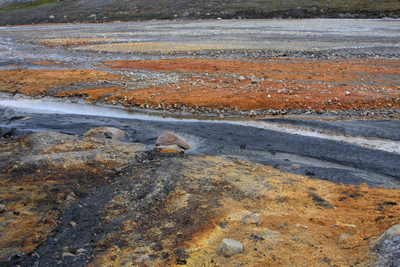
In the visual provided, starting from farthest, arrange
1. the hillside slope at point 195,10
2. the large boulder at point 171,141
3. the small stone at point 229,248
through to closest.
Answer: the hillside slope at point 195,10 → the large boulder at point 171,141 → the small stone at point 229,248

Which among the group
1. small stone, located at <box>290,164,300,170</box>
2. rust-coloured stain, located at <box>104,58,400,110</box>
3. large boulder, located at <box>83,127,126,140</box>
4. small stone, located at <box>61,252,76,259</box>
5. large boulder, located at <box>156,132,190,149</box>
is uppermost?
rust-coloured stain, located at <box>104,58,400,110</box>

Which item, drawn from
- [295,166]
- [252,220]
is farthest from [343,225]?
[295,166]

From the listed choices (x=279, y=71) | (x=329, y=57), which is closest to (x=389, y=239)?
(x=279, y=71)

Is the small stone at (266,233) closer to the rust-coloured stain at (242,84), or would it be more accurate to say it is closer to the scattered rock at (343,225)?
the scattered rock at (343,225)

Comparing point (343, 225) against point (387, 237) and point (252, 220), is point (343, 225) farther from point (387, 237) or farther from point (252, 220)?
point (252, 220)

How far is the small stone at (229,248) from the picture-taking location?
12.8 feet

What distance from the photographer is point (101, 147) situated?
7.50 meters

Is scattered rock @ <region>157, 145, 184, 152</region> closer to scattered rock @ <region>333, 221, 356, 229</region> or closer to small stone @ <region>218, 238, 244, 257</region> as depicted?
small stone @ <region>218, 238, 244, 257</region>

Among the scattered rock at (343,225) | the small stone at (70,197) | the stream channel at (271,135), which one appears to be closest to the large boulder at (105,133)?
the stream channel at (271,135)

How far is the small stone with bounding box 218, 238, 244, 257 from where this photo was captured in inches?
154

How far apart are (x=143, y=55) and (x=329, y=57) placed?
1207 centimetres

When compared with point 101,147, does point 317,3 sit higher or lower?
higher

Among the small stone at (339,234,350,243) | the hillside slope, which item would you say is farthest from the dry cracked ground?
the hillside slope

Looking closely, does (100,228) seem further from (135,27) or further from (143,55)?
(135,27)
